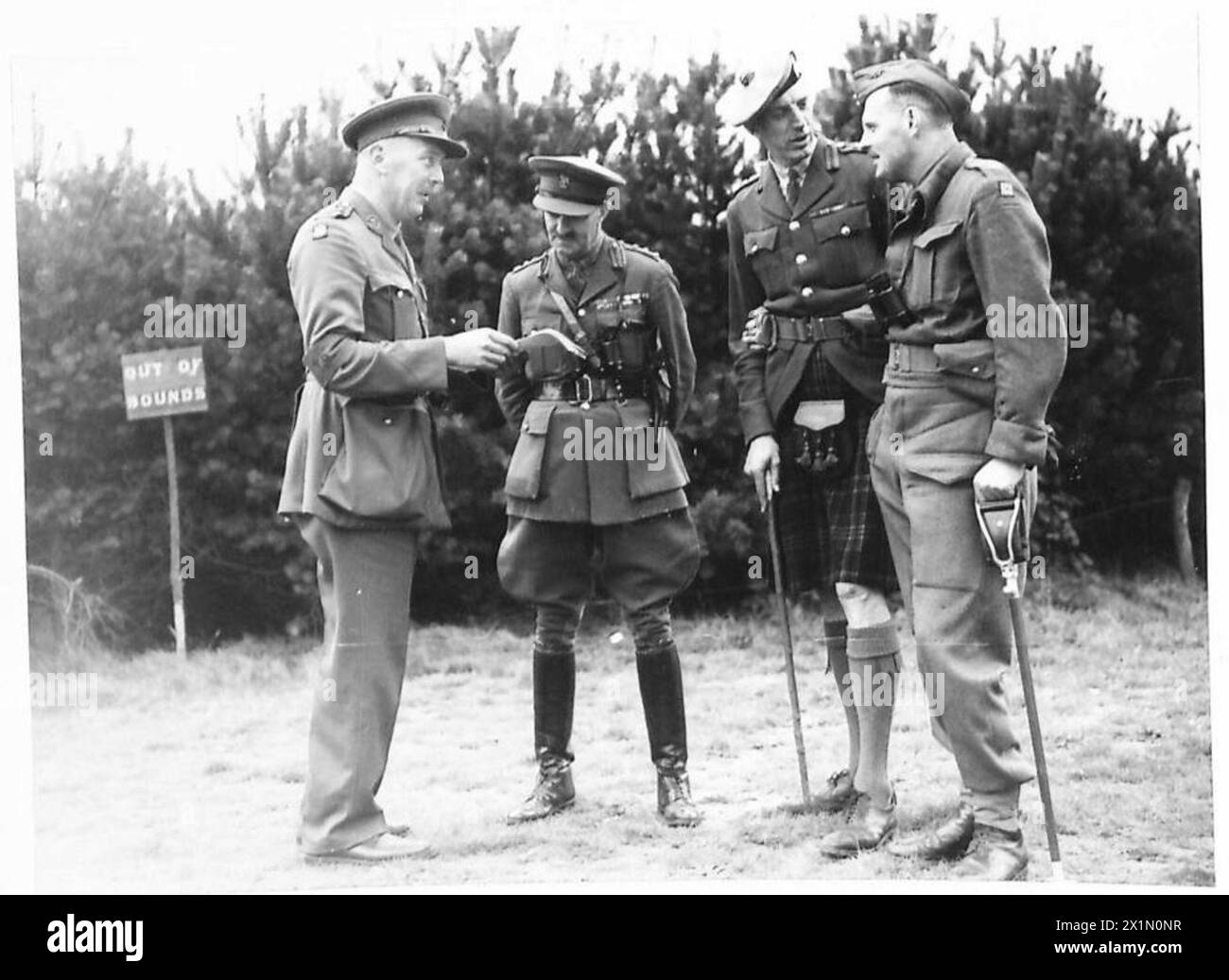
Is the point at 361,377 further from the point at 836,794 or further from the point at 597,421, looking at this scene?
the point at 836,794

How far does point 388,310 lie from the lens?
518cm

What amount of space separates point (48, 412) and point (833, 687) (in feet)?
9.34

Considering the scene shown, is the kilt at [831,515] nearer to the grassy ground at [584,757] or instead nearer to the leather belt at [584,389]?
the grassy ground at [584,757]

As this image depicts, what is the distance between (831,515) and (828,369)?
1.57 ft

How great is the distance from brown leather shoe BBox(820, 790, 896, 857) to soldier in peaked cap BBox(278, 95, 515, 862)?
1311mm

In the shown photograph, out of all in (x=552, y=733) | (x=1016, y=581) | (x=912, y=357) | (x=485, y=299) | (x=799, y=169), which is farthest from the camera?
(x=485, y=299)

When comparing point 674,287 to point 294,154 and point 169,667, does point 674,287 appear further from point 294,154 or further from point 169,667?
point 169,667

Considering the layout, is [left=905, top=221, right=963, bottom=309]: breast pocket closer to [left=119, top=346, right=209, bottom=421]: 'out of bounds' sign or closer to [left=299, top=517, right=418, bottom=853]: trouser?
[left=299, top=517, right=418, bottom=853]: trouser

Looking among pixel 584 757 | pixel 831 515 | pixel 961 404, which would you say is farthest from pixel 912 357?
pixel 584 757

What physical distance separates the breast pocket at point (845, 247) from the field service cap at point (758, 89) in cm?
40

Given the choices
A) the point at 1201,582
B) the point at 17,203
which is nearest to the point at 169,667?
the point at 17,203

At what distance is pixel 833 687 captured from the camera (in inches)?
218

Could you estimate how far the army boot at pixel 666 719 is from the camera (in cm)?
541

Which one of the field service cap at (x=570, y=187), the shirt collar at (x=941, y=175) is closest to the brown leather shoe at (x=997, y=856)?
the shirt collar at (x=941, y=175)
